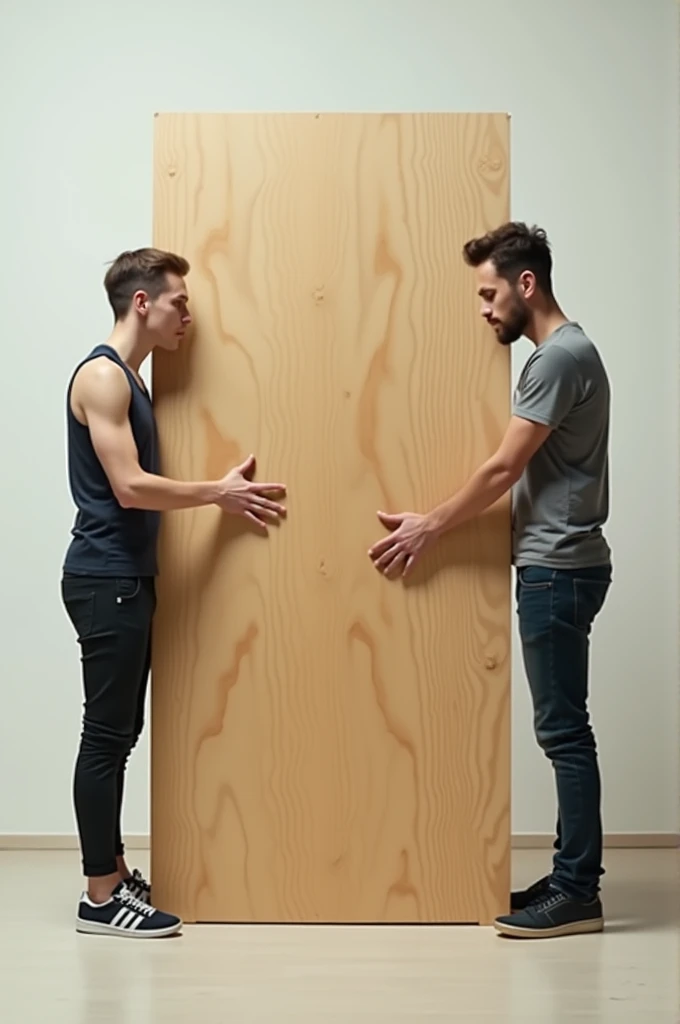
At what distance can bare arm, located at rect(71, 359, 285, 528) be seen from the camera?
2893 millimetres

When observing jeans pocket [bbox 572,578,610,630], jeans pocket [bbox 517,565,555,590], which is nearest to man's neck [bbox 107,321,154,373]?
jeans pocket [bbox 517,565,555,590]

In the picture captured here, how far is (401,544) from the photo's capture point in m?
2.99

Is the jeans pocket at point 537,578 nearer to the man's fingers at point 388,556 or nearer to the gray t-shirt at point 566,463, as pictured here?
the gray t-shirt at point 566,463

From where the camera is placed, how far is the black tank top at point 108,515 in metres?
2.97

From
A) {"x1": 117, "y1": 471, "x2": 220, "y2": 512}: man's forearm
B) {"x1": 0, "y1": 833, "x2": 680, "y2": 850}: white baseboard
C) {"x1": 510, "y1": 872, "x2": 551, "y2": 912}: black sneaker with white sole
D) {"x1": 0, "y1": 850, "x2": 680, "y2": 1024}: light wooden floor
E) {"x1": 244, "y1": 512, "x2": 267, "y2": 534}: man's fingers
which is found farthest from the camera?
{"x1": 0, "y1": 833, "x2": 680, "y2": 850}: white baseboard

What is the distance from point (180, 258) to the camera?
2.99 metres

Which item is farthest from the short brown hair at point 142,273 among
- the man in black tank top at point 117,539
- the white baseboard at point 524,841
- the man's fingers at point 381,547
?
the white baseboard at point 524,841

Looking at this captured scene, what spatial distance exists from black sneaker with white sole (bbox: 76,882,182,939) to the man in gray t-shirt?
732 millimetres

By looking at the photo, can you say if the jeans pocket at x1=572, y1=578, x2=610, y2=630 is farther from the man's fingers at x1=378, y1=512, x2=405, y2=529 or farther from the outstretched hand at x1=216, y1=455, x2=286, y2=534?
the outstretched hand at x1=216, y1=455, x2=286, y2=534

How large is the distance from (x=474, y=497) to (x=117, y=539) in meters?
0.78

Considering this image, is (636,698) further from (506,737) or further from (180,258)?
(180,258)

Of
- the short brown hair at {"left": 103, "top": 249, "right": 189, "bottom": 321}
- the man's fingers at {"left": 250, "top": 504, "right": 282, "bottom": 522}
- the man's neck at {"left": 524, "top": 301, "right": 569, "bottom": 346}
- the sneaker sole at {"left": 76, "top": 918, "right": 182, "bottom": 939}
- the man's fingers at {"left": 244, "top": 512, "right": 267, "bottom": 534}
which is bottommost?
the sneaker sole at {"left": 76, "top": 918, "right": 182, "bottom": 939}

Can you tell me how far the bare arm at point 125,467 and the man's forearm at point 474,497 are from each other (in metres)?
0.37

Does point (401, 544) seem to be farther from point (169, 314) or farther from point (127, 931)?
point (127, 931)
